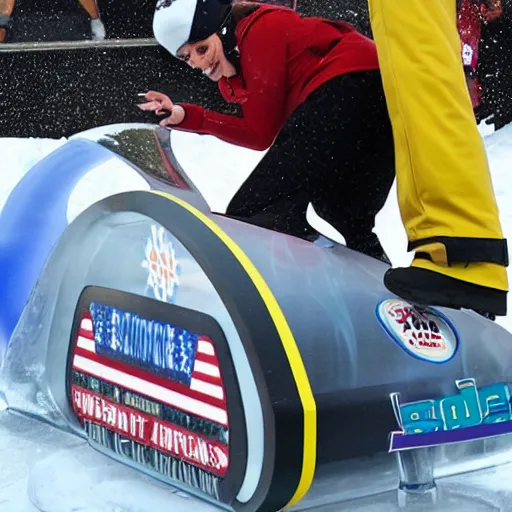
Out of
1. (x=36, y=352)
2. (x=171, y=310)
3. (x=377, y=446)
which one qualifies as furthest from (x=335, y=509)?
(x=36, y=352)

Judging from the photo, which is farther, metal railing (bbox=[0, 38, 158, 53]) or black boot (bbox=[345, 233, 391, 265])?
metal railing (bbox=[0, 38, 158, 53])

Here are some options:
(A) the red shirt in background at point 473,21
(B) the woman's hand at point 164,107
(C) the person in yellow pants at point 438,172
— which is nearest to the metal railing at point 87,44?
(A) the red shirt in background at point 473,21

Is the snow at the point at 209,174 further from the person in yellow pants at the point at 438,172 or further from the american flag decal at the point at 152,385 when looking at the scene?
the person in yellow pants at the point at 438,172

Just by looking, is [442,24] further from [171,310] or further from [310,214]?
[310,214]

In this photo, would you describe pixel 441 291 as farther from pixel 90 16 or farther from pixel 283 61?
pixel 90 16

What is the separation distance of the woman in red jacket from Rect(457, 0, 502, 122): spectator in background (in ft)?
7.71

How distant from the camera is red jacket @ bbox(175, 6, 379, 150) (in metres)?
1.53

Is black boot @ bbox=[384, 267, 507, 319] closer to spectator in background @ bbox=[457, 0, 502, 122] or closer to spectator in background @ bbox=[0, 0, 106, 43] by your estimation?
spectator in background @ bbox=[457, 0, 502, 122]

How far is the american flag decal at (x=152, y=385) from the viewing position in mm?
1354

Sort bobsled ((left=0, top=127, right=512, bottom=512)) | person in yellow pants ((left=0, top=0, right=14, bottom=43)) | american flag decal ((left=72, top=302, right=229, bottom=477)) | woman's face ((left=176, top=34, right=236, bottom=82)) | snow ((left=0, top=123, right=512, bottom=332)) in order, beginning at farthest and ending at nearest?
person in yellow pants ((left=0, top=0, right=14, bottom=43)), snow ((left=0, top=123, right=512, bottom=332)), woman's face ((left=176, top=34, right=236, bottom=82)), american flag decal ((left=72, top=302, right=229, bottom=477)), bobsled ((left=0, top=127, right=512, bottom=512))

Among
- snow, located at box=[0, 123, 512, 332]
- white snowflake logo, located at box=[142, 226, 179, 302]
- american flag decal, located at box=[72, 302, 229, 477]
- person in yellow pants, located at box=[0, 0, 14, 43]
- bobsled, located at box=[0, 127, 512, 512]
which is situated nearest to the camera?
bobsled, located at box=[0, 127, 512, 512]

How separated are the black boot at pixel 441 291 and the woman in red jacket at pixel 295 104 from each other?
26 centimetres

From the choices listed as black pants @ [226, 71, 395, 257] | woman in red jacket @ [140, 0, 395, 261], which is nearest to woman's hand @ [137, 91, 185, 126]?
woman in red jacket @ [140, 0, 395, 261]

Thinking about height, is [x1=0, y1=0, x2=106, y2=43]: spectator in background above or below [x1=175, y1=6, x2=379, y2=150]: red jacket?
above
